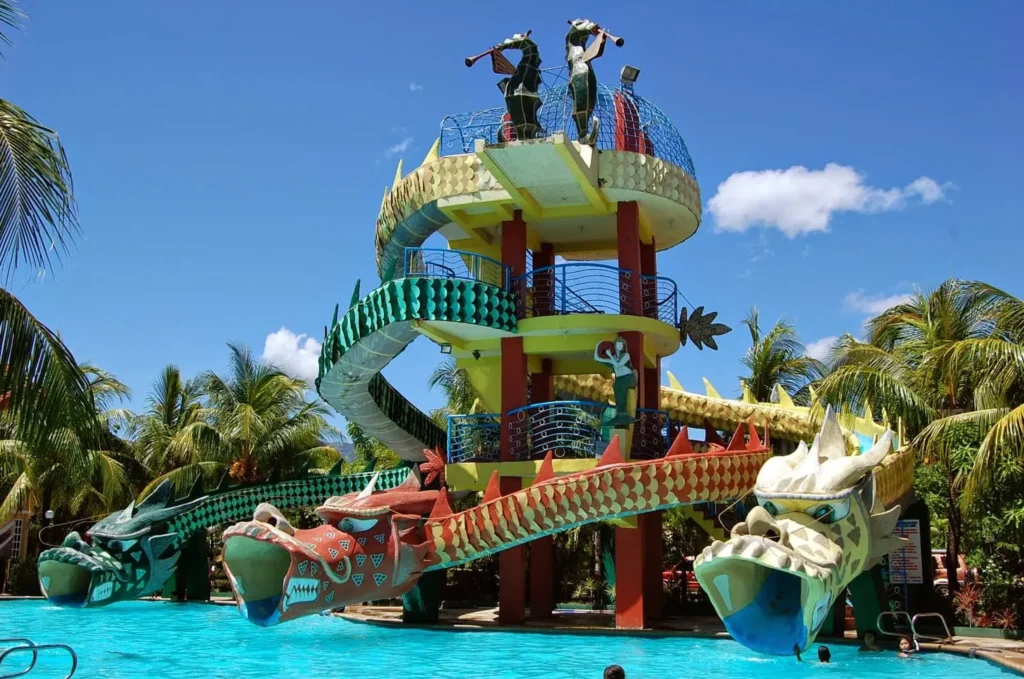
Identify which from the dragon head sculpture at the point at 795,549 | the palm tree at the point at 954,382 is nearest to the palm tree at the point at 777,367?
the palm tree at the point at 954,382

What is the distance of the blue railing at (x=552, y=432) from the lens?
52.4ft

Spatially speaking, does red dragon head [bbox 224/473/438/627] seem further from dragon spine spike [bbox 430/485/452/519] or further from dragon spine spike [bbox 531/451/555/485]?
dragon spine spike [bbox 531/451/555/485]

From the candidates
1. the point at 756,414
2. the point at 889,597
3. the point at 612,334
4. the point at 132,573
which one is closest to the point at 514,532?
the point at 612,334

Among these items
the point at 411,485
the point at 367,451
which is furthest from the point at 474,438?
the point at 367,451

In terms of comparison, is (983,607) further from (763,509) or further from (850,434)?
(763,509)

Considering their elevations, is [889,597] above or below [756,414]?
below

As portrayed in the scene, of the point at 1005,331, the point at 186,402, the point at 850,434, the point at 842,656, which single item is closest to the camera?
the point at 842,656

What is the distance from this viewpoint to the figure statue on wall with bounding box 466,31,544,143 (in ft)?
53.2

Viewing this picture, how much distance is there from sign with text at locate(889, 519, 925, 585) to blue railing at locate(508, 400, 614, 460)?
15.2 feet

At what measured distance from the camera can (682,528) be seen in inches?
853

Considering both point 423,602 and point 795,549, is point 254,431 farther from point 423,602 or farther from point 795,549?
point 795,549

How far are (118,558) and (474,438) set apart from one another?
7.95 metres

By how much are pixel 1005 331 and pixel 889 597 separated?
423 centimetres

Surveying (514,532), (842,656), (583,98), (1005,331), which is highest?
(583,98)
